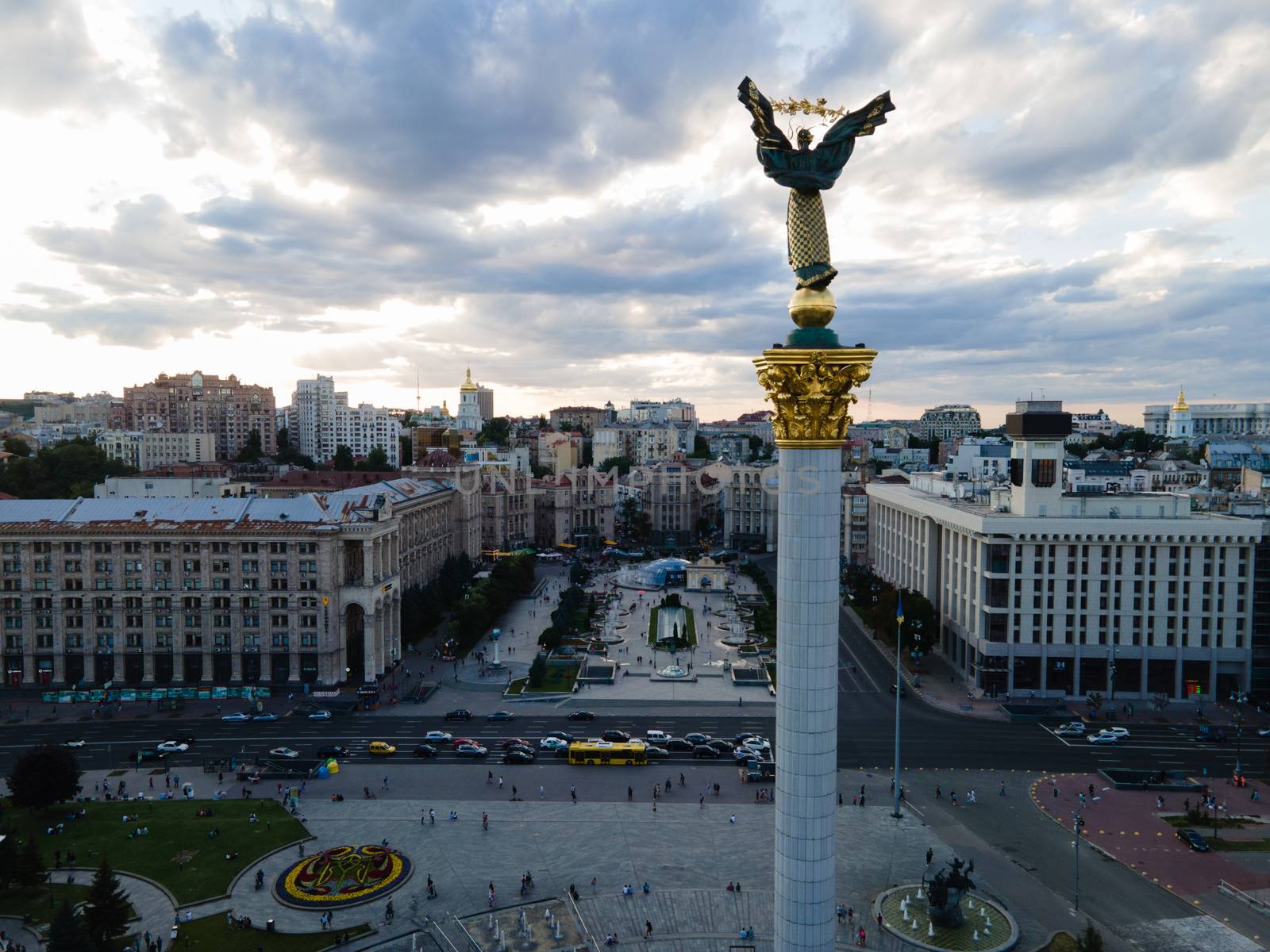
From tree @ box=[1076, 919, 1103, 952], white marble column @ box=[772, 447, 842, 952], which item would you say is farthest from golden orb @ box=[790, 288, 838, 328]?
tree @ box=[1076, 919, 1103, 952]

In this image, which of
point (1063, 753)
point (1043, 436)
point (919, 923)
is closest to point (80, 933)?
point (919, 923)

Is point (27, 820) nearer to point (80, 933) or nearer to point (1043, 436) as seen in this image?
point (80, 933)

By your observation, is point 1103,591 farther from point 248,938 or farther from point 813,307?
point 248,938

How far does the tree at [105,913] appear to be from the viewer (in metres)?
40.4

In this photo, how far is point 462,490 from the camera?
14750 cm

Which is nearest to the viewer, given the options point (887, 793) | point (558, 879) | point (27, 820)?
point (558, 879)

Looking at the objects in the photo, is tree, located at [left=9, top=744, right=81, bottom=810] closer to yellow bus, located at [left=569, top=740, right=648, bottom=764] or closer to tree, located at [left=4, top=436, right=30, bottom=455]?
yellow bus, located at [left=569, top=740, right=648, bottom=764]

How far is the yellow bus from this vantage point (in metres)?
68.8

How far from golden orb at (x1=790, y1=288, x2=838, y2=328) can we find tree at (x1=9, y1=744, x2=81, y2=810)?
5616cm

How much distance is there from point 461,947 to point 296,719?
4229cm

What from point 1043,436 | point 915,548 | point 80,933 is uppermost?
point 1043,436

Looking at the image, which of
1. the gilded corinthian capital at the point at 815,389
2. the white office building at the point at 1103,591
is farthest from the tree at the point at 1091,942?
the white office building at the point at 1103,591

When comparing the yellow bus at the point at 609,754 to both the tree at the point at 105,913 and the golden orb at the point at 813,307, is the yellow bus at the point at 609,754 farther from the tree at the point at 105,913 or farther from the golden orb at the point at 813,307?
the golden orb at the point at 813,307

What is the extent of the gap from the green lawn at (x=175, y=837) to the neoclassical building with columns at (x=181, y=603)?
1084 inches
